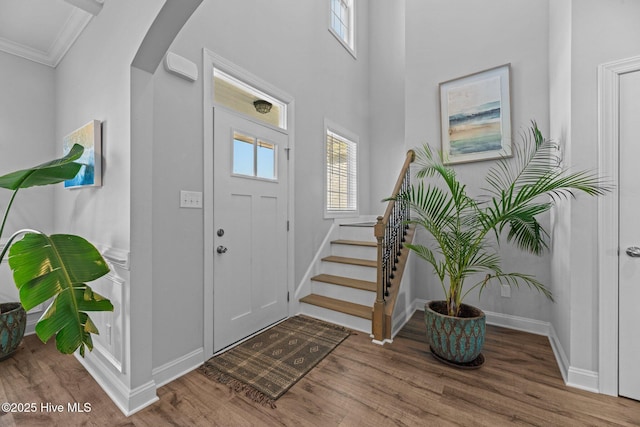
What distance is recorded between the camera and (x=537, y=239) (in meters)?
2.56

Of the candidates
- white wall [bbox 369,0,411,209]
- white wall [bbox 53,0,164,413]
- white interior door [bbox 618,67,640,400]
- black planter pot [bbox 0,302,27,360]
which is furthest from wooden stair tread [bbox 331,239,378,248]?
black planter pot [bbox 0,302,27,360]

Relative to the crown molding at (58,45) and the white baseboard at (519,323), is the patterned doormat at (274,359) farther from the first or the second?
the crown molding at (58,45)

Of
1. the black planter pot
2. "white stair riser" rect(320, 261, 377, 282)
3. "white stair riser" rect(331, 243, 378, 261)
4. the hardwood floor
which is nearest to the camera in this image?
the hardwood floor

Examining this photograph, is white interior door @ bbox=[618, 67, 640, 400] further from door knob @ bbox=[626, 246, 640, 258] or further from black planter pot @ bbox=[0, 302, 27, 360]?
black planter pot @ bbox=[0, 302, 27, 360]

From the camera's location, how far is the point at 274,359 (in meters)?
2.21

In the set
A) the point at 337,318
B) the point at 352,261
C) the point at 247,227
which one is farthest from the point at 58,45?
the point at 337,318

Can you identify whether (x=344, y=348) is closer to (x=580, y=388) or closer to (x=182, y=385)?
(x=182, y=385)

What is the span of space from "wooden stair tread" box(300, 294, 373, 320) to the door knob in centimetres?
190

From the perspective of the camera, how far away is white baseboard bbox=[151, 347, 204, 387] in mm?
1877

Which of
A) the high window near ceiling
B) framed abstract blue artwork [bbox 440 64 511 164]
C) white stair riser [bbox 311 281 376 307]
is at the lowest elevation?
white stair riser [bbox 311 281 376 307]

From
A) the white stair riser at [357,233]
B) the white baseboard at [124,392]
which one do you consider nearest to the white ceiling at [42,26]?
the white baseboard at [124,392]

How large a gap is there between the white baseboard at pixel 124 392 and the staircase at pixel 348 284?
1.69 meters

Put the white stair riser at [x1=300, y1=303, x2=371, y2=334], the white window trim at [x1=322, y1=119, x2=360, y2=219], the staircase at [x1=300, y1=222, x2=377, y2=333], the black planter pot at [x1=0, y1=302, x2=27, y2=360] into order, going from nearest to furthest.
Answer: the black planter pot at [x1=0, y1=302, x2=27, y2=360] → the white stair riser at [x1=300, y1=303, x2=371, y2=334] → the staircase at [x1=300, y1=222, x2=377, y2=333] → the white window trim at [x1=322, y1=119, x2=360, y2=219]

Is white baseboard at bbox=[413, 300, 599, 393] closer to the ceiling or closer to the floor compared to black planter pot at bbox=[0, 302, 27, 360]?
closer to the floor
